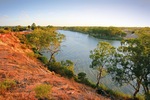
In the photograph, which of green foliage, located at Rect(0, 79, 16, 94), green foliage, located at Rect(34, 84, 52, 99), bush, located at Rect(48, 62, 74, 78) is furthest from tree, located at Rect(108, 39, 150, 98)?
green foliage, located at Rect(0, 79, 16, 94)

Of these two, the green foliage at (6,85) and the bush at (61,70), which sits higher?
the green foliage at (6,85)

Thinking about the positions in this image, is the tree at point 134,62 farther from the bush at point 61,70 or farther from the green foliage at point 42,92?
the green foliage at point 42,92

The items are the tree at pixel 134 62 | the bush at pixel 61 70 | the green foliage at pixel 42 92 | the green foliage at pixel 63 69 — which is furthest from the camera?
the green foliage at pixel 63 69

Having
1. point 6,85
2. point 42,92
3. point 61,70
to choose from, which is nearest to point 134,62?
point 61,70

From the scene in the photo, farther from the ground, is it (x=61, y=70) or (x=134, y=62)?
(x=134, y=62)

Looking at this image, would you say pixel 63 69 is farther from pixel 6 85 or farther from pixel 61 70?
pixel 6 85

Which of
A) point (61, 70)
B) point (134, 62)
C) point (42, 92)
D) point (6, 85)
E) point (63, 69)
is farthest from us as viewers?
point (63, 69)

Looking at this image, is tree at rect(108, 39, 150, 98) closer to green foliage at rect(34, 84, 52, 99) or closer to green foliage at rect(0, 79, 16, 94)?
green foliage at rect(34, 84, 52, 99)

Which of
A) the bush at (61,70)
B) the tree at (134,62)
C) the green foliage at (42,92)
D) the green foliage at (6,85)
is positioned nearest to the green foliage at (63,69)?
the bush at (61,70)

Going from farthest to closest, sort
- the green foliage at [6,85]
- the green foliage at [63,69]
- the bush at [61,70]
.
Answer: the green foliage at [63,69] → the bush at [61,70] → the green foliage at [6,85]

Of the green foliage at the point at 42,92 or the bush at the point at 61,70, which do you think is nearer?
the green foliage at the point at 42,92

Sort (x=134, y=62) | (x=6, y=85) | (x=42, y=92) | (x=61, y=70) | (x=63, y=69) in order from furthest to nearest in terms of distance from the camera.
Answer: (x=63, y=69), (x=61, y=70), (x=134, y=62), (x=6, y=85), (x=42, y=92)

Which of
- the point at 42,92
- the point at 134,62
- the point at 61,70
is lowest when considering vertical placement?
the point at 61,70

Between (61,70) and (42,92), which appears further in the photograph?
(61,70)
